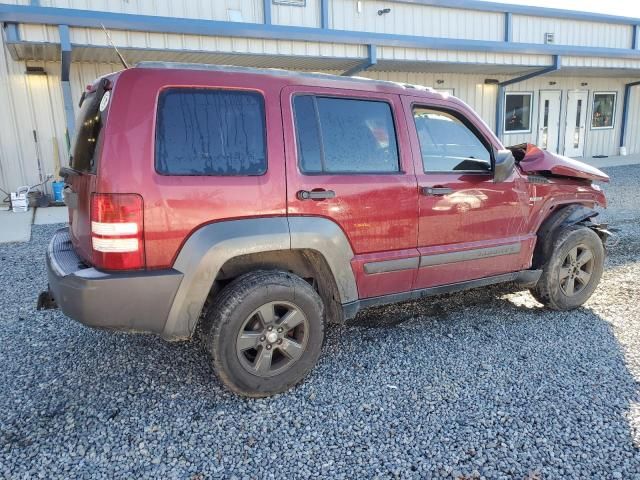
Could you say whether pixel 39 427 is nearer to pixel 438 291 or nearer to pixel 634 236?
pixel 438 291

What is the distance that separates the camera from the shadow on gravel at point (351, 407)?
93.0 inches

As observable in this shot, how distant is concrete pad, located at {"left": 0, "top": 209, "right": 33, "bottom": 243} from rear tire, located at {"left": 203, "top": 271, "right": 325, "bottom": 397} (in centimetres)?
572

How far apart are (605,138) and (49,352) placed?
20.3m

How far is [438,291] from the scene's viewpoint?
358cm

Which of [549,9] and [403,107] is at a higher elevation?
[549,9]

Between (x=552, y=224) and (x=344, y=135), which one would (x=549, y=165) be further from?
(x=344, y=135)

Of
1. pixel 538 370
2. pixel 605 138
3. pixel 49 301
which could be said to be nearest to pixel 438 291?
pixel 538 370

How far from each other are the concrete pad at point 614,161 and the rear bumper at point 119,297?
16.2 m

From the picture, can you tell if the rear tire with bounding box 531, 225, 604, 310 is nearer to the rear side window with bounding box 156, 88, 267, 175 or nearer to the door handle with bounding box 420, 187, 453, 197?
the door handle with bounding box 420, 187, 453, 197

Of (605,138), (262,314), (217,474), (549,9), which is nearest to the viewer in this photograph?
(217,474)

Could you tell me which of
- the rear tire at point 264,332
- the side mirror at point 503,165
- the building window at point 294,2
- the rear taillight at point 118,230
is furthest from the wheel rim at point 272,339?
the building window at point 294,2

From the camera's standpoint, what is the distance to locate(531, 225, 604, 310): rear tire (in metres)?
4.07

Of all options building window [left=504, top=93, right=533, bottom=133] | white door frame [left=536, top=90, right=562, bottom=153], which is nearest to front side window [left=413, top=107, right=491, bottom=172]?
building window [left=504, top=93, right=533, bottom=133]

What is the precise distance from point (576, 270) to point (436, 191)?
1.82 m
